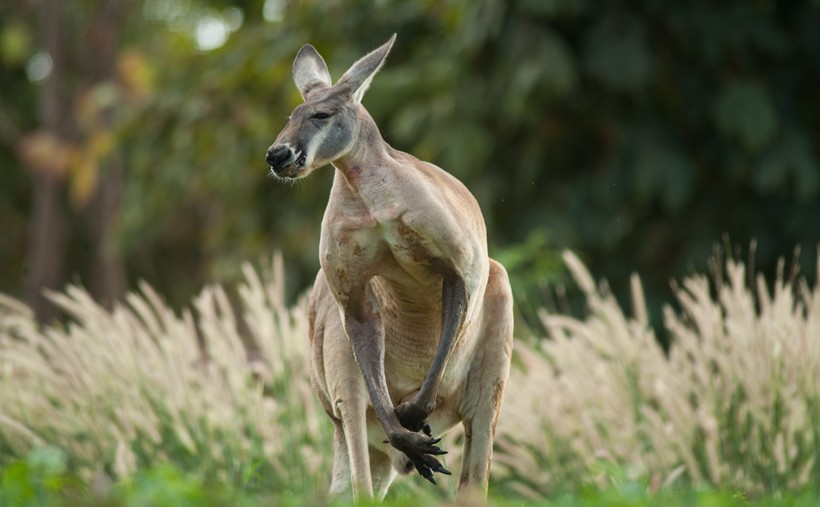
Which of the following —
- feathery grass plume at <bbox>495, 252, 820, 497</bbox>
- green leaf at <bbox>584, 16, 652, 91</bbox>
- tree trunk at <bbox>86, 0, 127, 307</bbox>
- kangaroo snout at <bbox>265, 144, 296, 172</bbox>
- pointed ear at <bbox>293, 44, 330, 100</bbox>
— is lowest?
feathery grass plume at <bbox>495, 252, 820, 497</bbox>

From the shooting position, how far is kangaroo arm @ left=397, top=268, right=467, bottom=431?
4.77 meters

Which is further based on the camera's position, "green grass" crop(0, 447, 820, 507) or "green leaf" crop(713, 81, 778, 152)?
"green leaf" crop(713, 81, 778, 152)

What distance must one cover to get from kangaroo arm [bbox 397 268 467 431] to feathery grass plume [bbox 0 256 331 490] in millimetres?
2795

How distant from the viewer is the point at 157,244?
100 ft

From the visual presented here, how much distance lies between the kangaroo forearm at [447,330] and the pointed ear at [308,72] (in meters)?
0.95

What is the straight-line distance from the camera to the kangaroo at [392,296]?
4680 mm

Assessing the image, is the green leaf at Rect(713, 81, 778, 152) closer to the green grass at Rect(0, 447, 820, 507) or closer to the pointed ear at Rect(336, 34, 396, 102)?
the green grass at Rect(0, 447, 820, 507)

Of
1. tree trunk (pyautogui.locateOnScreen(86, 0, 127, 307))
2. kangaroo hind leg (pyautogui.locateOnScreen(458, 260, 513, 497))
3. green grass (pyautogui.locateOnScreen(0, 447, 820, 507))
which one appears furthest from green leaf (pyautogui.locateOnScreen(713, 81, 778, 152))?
tree trunk (pyautogui.locateOnScreen(86, 0, 127, 307))

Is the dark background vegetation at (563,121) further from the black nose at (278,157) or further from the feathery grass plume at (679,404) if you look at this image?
the black nose at (278,157)

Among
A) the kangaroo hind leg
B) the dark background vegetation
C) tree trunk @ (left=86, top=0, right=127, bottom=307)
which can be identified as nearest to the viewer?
the kangaroo hind leg

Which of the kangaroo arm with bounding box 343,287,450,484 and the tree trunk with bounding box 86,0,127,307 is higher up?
the tree trunk with bounding box 86,0,127,307

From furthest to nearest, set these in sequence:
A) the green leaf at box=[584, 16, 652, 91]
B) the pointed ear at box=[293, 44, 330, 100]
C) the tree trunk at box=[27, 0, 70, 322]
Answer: the tree trunk at box=[27, 0, 70, 322], the green leaf at box=[584, 16, 652, 91], the pointed ear at box=[293, 44, 330, 100]

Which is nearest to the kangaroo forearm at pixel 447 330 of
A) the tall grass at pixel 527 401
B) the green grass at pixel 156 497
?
the green grass at pixel 156 497

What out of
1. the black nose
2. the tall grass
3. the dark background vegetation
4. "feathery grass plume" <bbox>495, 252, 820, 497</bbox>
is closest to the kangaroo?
the black nose
